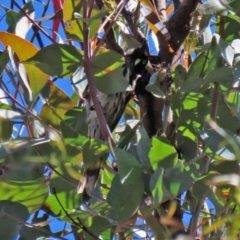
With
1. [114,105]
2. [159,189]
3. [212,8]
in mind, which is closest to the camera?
[159,189]

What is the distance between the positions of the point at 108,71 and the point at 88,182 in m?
0.14

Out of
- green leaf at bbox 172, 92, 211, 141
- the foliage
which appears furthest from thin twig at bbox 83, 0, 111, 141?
green leaf at bbox 172, 92, 211, 141

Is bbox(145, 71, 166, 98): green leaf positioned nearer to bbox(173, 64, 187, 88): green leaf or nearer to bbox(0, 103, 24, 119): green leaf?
bbox(173, 64, 187, 88): green leaf

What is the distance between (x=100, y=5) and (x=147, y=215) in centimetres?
33

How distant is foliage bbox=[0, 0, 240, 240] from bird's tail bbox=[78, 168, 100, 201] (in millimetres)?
14

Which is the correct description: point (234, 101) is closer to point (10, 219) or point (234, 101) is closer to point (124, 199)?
point (124, 199)

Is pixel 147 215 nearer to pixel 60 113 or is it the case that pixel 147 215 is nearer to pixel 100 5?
pixel 60 113

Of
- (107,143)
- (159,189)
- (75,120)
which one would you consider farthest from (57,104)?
(159,189)

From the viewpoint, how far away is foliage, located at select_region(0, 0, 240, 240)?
2.06 feet

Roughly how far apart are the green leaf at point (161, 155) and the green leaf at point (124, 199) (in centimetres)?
3

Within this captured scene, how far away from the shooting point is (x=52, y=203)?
0.79m

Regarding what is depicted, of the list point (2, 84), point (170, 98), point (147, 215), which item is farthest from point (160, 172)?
point (2, 84)

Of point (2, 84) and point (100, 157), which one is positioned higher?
point (2, 84)

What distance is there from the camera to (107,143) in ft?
2.19
